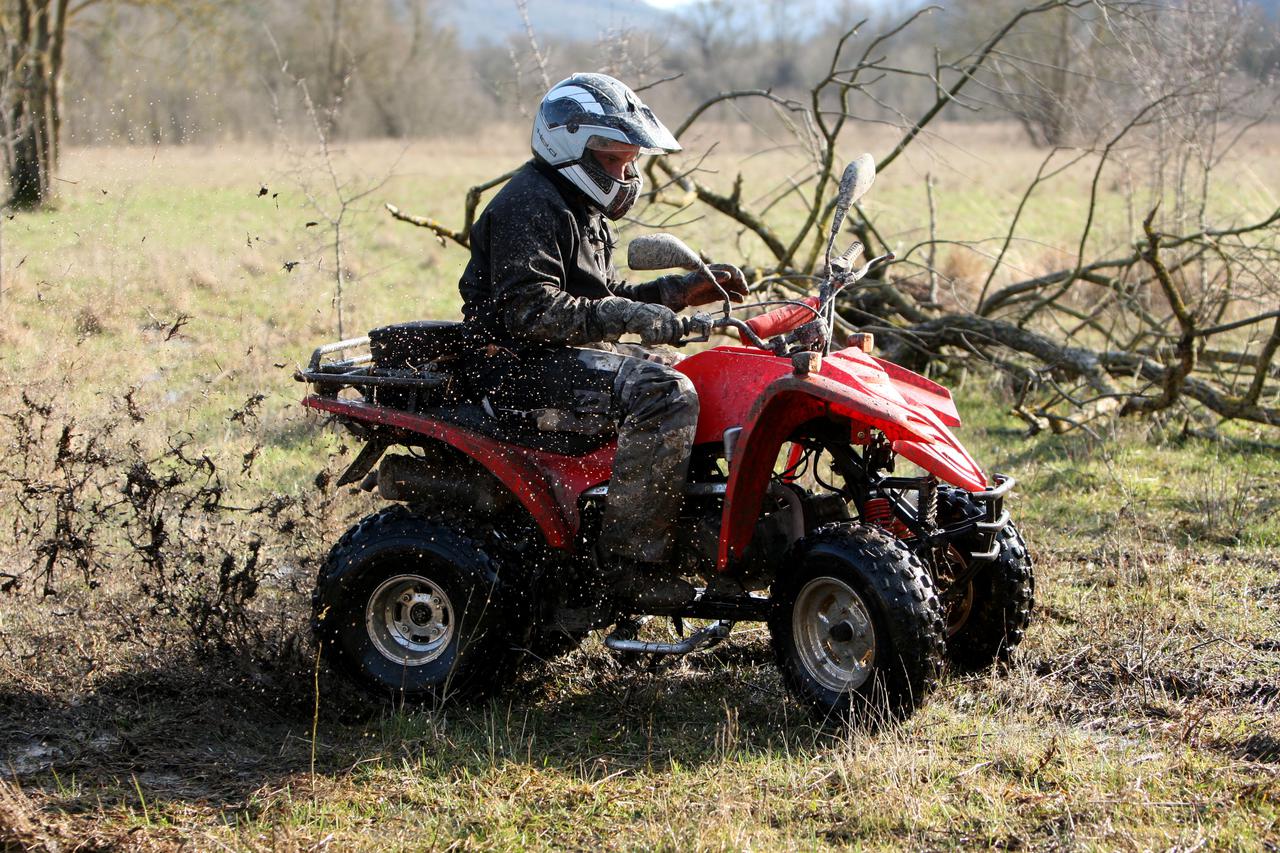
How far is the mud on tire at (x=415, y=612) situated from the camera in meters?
4.94

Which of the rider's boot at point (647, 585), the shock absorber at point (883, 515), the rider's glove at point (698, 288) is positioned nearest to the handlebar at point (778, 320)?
the rider's glove at point (698, 288)

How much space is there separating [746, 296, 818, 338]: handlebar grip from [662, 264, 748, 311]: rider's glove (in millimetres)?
245

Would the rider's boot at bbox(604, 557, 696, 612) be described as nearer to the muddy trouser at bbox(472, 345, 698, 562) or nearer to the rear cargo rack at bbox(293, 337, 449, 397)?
the muddy trouser at bbox(472, 345, 698, 562)

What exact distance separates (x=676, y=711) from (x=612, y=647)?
13.2 inches

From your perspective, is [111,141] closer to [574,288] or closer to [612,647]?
[574,288]

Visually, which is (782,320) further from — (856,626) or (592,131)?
(856,626)

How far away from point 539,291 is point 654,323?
1.48 feet

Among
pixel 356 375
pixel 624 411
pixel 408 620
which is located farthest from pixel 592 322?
pixel 408 620

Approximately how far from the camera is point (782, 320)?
4.97m

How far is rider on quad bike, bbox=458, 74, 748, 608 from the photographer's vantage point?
475 centimetres

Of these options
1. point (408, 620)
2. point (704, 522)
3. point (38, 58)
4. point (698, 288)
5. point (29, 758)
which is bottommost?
point (29, 758)

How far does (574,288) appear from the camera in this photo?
16.8ft

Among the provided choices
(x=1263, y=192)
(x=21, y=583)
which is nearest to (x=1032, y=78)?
(x=21, y=583)

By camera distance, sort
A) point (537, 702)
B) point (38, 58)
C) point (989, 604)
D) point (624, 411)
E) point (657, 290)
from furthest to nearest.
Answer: point (38, 58) → point (657, 290) → point (537, 702) → point (989, 604) → point (624, 411)
